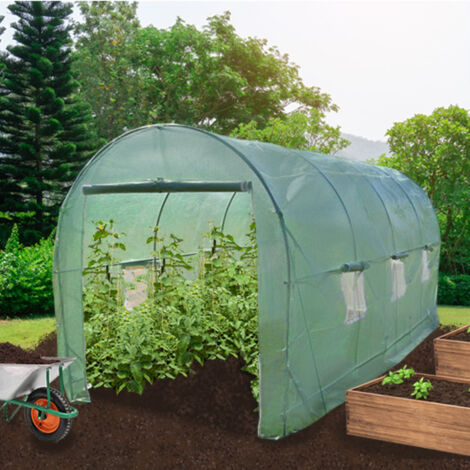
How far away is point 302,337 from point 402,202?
149 inches

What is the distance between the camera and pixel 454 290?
11.6 m

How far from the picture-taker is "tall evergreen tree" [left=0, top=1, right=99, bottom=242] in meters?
19.6

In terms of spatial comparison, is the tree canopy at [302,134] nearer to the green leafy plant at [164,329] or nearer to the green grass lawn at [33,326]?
the green grass lawn at [33,326]

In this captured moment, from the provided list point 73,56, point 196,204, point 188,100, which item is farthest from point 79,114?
point 196,204

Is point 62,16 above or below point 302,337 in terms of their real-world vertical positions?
above

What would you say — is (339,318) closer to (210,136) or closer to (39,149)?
(210,136)

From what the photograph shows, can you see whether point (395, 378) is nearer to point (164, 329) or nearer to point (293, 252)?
point (293, 252)

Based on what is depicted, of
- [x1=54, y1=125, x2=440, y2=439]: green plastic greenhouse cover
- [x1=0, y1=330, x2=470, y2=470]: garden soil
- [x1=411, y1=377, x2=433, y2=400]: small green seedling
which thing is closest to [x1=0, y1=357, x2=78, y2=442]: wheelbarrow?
[x1=0, y1=330, x2=470, y2=470]: garden soil

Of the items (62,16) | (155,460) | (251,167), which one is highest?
(62,16)

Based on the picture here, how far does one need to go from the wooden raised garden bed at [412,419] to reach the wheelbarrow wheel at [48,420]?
2.18 meters

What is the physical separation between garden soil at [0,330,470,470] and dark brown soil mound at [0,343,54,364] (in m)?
1.20

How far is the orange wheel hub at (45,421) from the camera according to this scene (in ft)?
14.4

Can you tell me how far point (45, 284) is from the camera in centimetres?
1038

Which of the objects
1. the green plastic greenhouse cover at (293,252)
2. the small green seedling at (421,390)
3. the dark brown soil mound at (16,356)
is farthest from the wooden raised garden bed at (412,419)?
the dark brown soil mound at (16,356)
